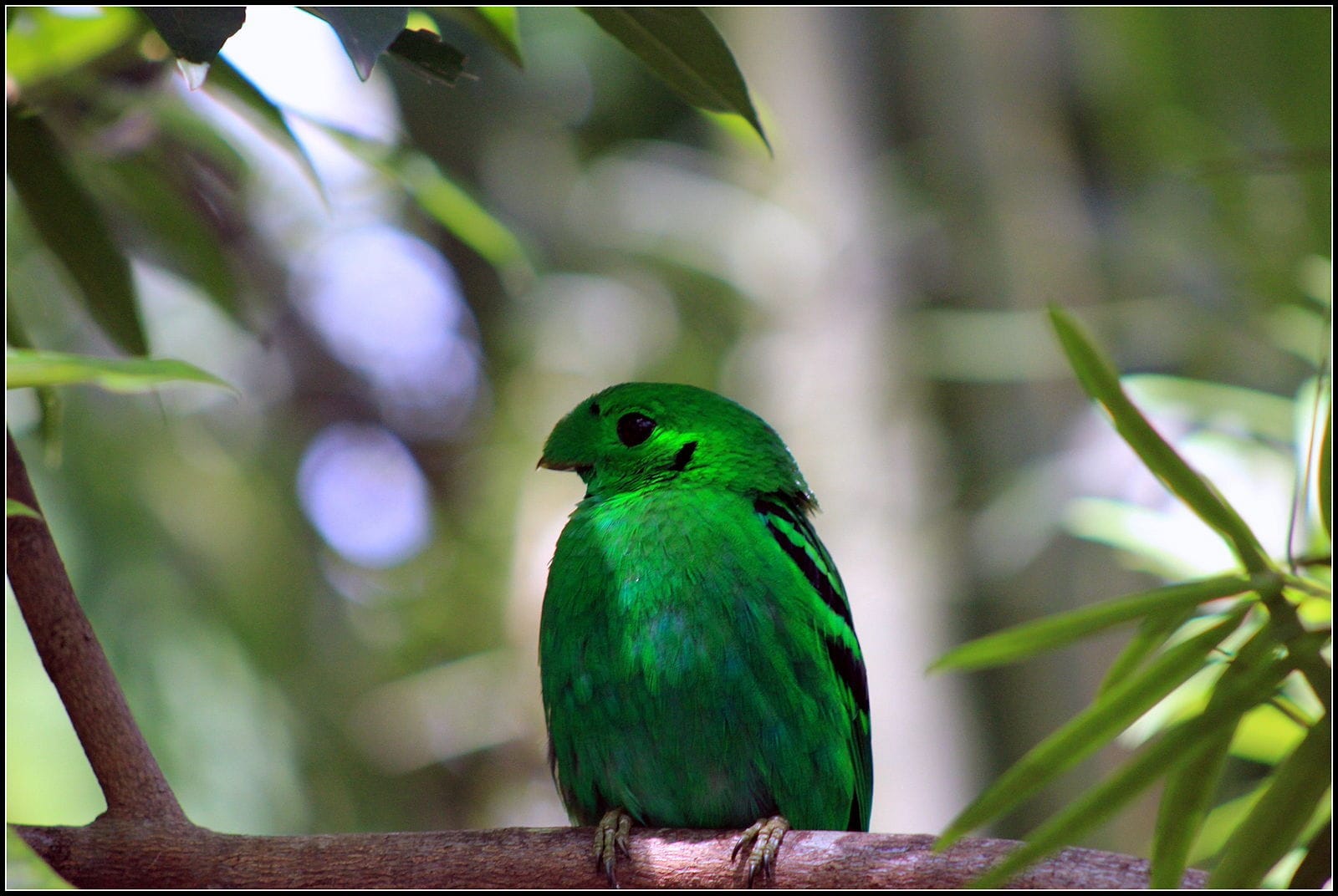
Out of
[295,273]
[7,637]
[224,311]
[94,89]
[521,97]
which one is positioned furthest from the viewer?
[521,97]

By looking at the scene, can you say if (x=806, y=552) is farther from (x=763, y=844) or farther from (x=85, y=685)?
(x=85, y=685)

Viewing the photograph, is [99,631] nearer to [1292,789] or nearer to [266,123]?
[266,123]


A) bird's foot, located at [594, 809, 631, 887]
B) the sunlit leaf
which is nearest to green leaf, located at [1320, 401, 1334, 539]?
bird's foot, located at [594, 809, 631, 887]

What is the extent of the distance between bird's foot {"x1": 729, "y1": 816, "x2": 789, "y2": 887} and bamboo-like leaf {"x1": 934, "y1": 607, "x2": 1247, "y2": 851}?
0.54m

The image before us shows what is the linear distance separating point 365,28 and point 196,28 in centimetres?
24

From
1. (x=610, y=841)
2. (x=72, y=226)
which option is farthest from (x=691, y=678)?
(x=72, y=226)

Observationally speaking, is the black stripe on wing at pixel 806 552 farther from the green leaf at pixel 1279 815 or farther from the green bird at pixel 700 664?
the green leaf at pixel 1279 815

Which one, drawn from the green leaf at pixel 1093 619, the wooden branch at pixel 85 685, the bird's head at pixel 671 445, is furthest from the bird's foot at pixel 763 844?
the wooden branch at pixel 85 685

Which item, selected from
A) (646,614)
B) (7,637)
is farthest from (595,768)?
(7,637)

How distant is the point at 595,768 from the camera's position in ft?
7.77

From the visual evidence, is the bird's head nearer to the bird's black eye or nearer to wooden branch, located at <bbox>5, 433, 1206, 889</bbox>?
the bird's black eye

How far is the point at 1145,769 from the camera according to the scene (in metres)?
1.32

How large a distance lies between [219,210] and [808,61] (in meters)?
3.11

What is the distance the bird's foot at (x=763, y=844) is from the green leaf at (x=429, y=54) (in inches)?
54.0
